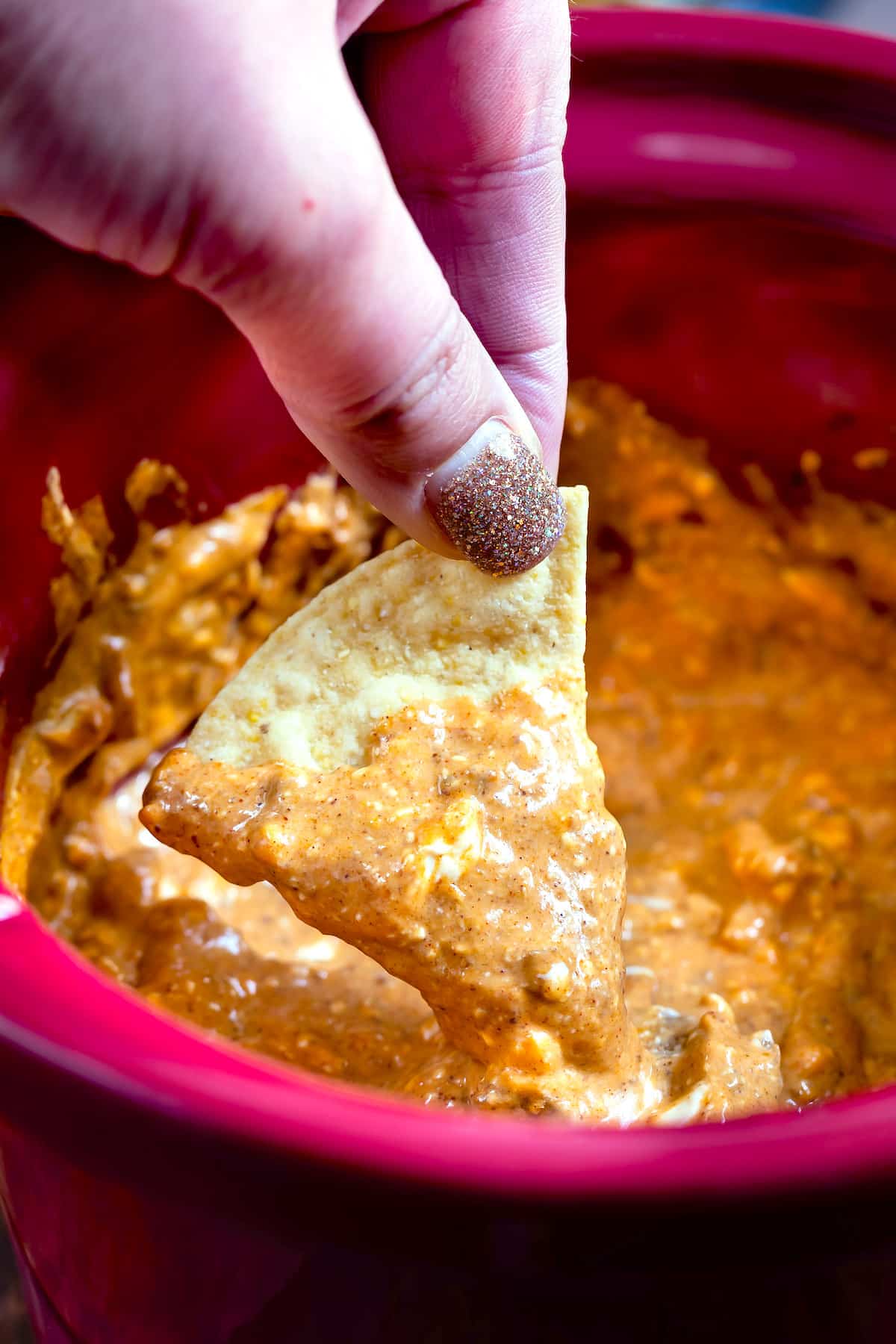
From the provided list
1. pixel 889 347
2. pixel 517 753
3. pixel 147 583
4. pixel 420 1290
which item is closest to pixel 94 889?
pixel 147 583

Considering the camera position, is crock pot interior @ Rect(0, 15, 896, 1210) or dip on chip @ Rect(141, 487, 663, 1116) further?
crock pot interior @ Rect(0, 15, 896, 1210)

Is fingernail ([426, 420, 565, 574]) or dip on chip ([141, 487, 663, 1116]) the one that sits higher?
fingernail ([426, 420, 565, 574])

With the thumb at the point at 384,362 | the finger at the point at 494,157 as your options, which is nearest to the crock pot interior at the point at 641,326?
the finger at the point at 494,157

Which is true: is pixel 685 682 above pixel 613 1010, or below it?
below

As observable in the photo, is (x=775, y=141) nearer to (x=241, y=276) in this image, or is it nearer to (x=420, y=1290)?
(x=241, y=276)

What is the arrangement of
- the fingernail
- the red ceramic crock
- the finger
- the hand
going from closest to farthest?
1. the red ceramic crock
2. the hand
3. the fingernail
4. the finger

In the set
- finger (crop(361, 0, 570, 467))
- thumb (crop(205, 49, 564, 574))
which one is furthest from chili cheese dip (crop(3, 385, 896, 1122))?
finger (crop(361, 0, 570, 467))

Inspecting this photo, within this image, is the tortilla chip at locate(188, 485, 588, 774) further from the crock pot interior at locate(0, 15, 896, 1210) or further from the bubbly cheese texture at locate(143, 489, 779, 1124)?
the crock pot interior at locate(0, 15, 896, 1210)
